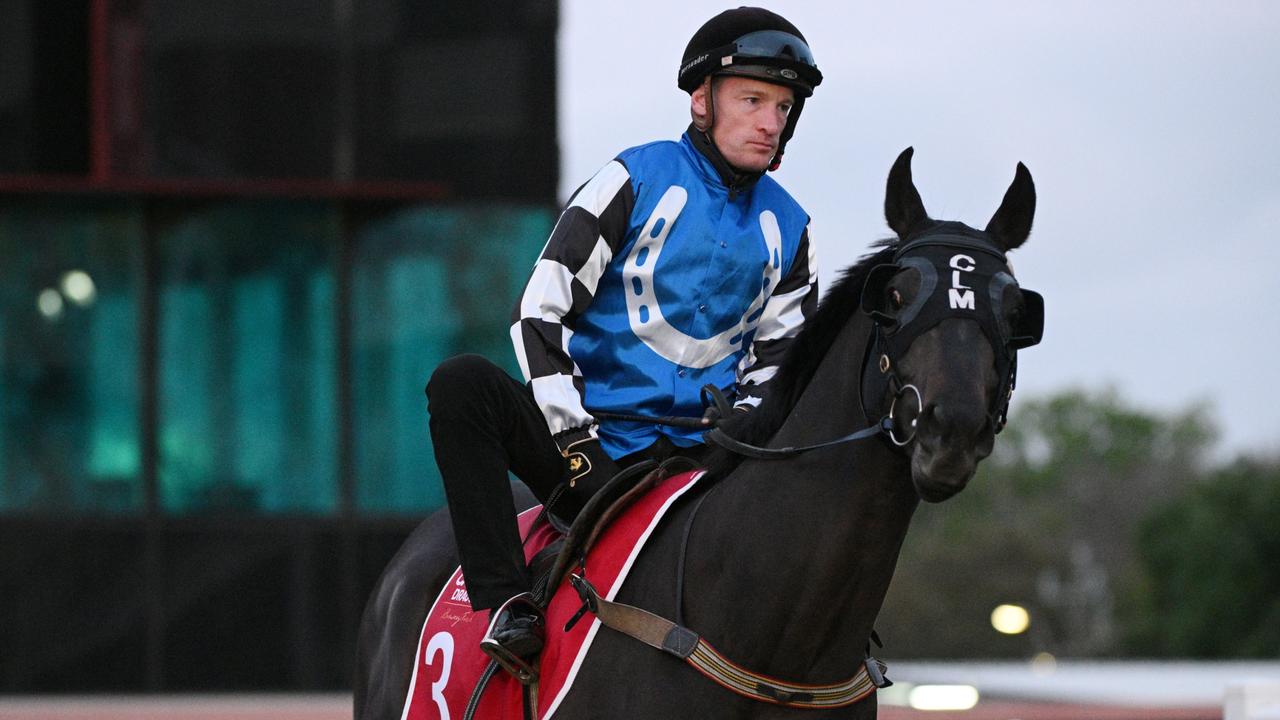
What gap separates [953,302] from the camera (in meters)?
3.11

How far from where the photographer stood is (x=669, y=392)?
404 centimetres

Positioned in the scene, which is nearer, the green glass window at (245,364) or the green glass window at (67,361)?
the green glass window at (67,361)

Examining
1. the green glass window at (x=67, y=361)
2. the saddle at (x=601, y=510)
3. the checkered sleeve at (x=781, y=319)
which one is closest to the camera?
the saddle at (x=601, y=510)

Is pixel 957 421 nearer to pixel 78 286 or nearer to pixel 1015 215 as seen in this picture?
pixel 1015 215

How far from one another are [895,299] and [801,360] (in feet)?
1.28

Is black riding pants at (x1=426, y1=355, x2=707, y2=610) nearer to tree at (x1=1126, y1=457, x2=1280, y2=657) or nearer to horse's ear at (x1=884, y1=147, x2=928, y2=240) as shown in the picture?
horse's ear at (x1=884, y1=147, x2=928, y2=240)

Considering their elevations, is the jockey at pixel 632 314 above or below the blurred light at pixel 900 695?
above

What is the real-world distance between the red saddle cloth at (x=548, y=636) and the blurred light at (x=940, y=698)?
209 inches

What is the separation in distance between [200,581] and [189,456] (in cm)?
114

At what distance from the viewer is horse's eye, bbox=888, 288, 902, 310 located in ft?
10.6

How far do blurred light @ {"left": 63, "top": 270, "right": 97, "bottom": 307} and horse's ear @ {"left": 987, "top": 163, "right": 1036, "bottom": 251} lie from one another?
1324 centimetres

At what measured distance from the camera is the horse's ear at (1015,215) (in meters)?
3.38

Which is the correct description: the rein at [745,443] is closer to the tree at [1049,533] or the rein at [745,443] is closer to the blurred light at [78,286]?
the blurred light at [78,286]

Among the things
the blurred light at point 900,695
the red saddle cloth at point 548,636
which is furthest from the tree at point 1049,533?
the red saddle cloth at point 548,636
